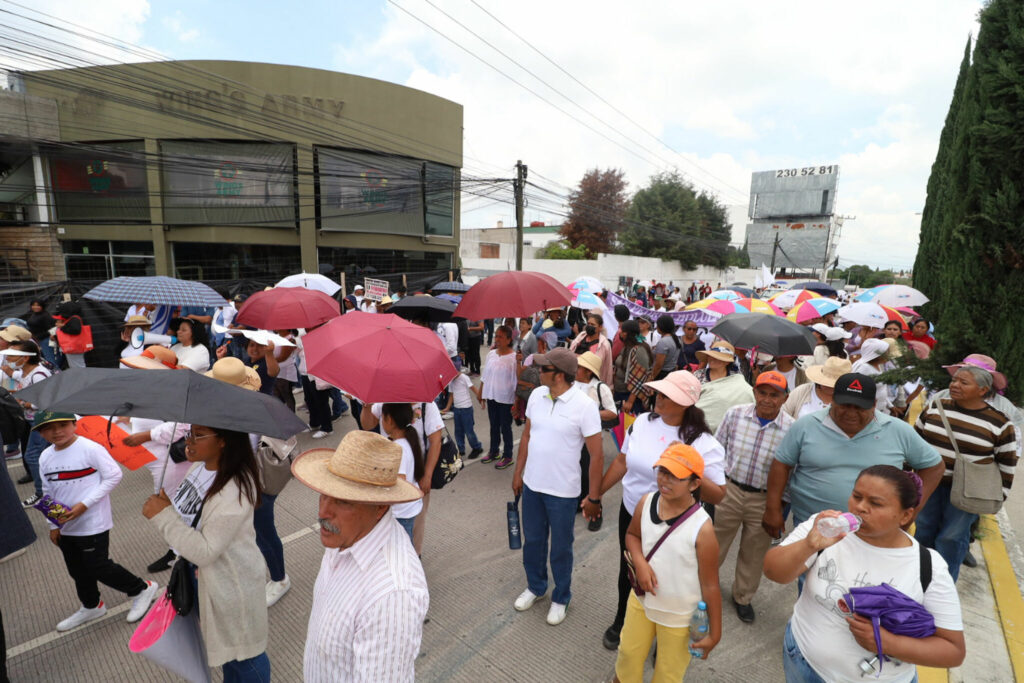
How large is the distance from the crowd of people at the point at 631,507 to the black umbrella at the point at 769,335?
4.8 inches

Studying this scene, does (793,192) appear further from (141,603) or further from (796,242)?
(141,603)

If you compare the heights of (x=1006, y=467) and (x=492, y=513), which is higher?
(x=1006, y=467)

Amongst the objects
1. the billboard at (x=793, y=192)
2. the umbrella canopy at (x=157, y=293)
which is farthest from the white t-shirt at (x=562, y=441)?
the billboard at (x=793, y=192)

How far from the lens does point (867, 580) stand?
189cm

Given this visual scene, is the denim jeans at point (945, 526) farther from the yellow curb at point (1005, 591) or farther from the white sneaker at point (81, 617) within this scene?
the white sneaker at point (81, 617)

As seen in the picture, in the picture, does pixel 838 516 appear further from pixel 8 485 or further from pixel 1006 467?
pixel 8 485

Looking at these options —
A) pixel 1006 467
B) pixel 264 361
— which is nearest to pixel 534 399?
pixel 1006 467

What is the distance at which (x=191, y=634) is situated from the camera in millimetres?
2293

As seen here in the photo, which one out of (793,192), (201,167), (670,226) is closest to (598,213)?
(670,226)

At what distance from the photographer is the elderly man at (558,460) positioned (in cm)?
316

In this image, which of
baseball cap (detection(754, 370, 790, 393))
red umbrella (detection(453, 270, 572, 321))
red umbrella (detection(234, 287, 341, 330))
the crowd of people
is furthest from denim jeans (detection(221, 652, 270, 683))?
red umbrella (detection(234, 287, 341, 330))

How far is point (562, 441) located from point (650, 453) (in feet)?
1.90

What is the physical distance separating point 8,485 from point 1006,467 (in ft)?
19.7

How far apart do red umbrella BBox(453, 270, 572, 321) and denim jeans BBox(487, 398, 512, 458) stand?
1.17 meters
